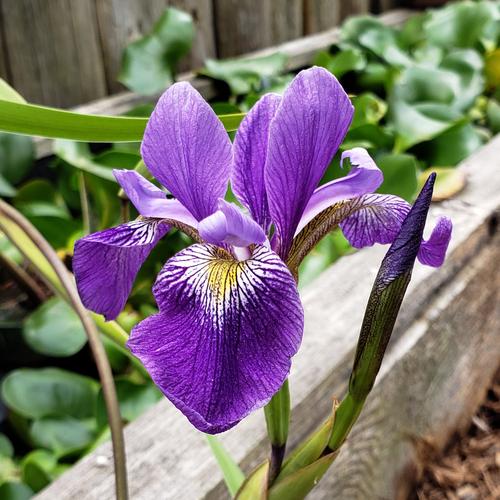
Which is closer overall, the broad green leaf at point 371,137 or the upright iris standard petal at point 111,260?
the upright iris standard petal at point 111,260

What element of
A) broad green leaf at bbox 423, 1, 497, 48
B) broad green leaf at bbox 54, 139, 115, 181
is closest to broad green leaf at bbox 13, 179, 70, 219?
broad green leaf at bbox 54, 139, 115, 181

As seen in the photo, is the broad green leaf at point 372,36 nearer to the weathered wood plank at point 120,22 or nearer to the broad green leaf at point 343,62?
the broad green leaf at point 343,62

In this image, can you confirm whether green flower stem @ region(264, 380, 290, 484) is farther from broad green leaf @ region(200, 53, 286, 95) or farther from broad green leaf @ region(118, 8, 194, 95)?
broad green leaf @ region(200, 53, 286, 95)

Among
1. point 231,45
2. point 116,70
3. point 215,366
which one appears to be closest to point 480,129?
point 231,45

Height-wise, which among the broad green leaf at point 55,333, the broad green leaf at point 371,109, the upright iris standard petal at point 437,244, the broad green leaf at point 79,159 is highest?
the upright iris standard petal at point 437,244

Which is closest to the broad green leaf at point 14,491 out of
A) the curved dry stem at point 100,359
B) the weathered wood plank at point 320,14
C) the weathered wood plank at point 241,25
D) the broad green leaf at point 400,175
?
the curved dry stem at point 100,359

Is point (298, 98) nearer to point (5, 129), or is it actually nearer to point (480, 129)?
point (5, 129)

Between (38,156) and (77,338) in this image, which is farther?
(38,156)
